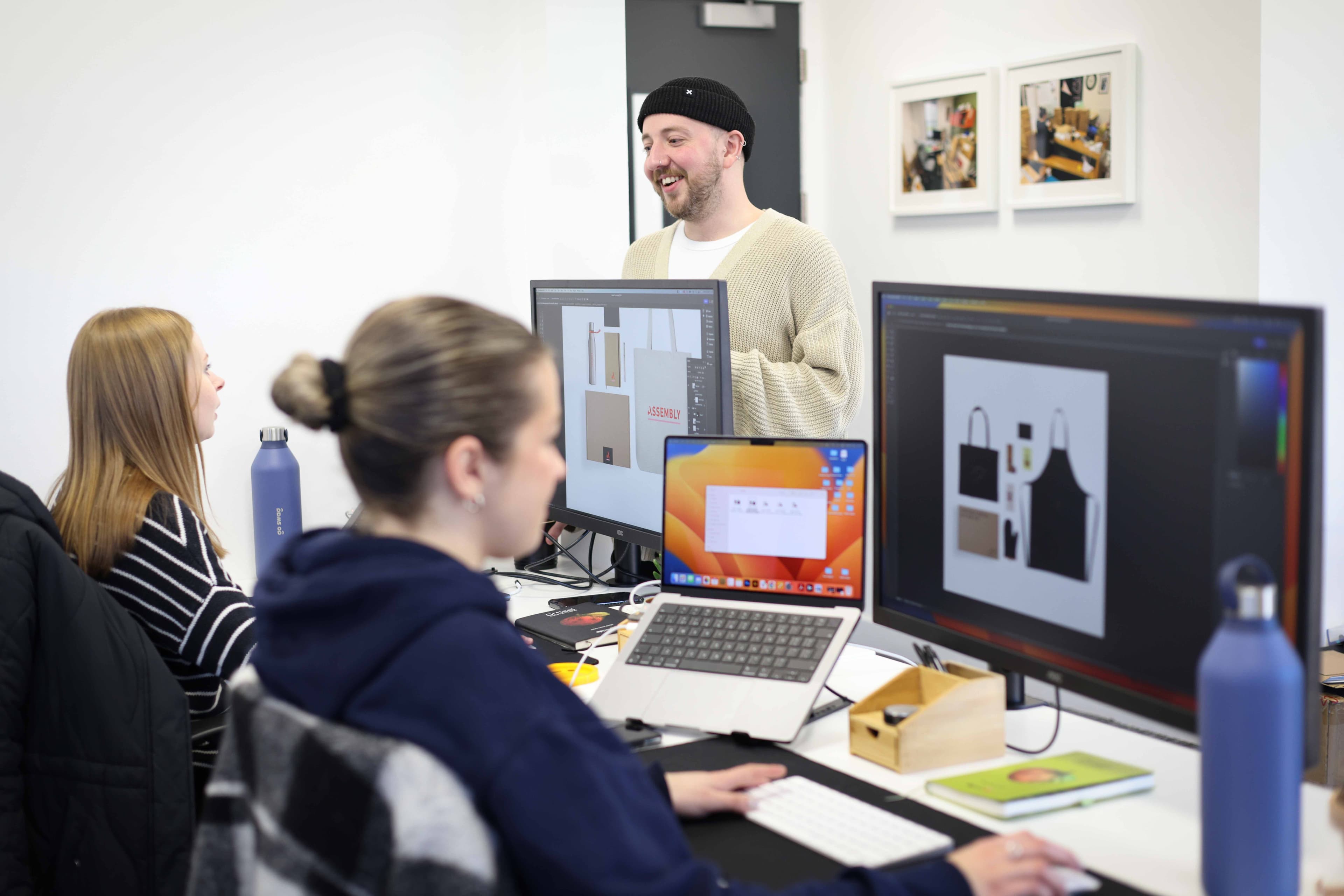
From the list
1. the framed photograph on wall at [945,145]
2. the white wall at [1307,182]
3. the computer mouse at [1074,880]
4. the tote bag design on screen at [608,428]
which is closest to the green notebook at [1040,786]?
the computer mouse at [1074,880]

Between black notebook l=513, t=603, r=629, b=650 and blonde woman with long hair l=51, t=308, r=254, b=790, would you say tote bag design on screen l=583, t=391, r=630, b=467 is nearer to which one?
black notebook l=513, t=603, r=629, b=650

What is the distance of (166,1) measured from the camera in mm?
2730

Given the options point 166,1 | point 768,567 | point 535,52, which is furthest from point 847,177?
point 768,567

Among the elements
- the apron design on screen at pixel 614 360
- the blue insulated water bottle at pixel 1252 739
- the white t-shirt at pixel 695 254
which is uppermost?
the white t-shirt at pixel 695 254

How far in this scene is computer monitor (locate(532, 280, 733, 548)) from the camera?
1.81 metres

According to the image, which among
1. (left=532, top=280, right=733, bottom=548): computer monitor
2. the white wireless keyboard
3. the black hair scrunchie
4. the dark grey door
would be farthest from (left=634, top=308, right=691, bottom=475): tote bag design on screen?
the dark grey door

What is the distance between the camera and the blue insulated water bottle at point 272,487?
2.61 metres

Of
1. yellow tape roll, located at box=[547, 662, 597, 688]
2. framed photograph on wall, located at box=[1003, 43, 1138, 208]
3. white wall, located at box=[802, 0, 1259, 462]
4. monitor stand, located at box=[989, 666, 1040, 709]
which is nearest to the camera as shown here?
monitor stand, located at box=[989, 666, 1040, 709]

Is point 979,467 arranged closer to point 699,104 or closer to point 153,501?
point 153,501

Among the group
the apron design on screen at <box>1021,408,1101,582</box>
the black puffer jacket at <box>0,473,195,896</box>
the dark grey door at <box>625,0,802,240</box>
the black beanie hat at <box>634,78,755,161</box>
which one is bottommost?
the black puffer jacket at <box>0,473,195,896</box>

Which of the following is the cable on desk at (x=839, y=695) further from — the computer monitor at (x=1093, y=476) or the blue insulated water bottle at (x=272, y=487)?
the blue insulated water bottle at (x=272, y=487)

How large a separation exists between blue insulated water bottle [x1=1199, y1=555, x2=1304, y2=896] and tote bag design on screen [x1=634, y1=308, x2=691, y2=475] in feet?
3.42

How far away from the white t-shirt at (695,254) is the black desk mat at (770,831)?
4.23 ft

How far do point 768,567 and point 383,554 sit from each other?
2.29ft
